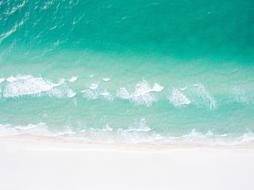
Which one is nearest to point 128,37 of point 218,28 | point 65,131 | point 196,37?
point 196,37

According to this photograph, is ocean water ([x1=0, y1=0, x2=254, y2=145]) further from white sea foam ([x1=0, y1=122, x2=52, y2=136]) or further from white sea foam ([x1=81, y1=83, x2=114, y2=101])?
white sea foam ([x1=0, y1=122, x2=52, y2=136])

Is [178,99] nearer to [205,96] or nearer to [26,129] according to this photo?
[205,96]

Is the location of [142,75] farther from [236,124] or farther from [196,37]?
[236,124]

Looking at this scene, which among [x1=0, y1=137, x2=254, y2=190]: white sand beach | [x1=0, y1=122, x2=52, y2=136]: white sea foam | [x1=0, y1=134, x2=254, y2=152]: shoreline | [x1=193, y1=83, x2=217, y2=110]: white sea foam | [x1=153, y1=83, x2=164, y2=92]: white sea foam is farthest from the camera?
[x1=153, y1=83, x2=164, y2=92]: white sea foam

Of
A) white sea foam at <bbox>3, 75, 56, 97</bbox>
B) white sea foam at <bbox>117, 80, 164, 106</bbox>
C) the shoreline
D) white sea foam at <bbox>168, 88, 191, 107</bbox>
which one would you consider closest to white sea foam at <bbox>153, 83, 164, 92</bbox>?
white sea foam at <bbox>117, 80, 164, 106</bbox>

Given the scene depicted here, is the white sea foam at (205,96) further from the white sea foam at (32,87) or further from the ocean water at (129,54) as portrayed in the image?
the white sea foam at (32,87)
